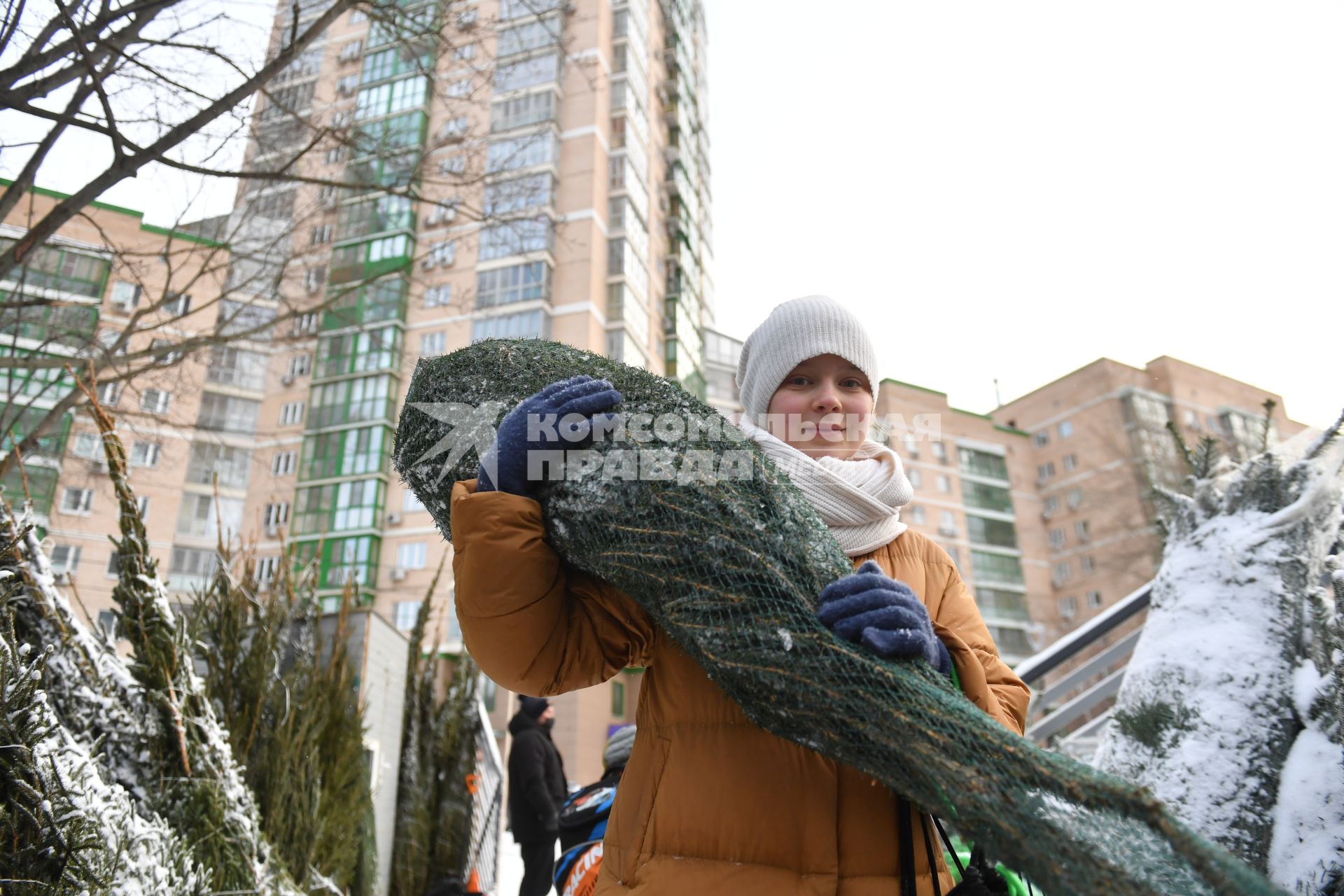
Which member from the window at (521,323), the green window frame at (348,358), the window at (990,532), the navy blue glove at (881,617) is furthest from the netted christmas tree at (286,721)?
the window at (990,532)

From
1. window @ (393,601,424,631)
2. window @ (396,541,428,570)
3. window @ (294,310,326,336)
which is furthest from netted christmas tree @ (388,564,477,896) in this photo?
window @ (393,601,424,631)

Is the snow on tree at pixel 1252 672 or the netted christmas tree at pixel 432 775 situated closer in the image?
the snow on tree at pixel 1252 672

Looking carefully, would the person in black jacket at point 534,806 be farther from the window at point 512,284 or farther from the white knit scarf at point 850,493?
the window at point 512,284

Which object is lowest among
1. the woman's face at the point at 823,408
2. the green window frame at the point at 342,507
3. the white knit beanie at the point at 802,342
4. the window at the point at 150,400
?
the woman's face at the point at 823,408

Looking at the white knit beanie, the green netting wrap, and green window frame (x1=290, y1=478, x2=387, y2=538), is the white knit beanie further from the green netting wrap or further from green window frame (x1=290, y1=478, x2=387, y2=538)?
green window frame (x1=290, y1=478, x2=387, y2=538)

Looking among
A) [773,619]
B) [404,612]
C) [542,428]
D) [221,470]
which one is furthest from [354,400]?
[773,619]

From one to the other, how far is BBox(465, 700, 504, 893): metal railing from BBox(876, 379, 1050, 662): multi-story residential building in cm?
3342

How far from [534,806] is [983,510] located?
41244 mm

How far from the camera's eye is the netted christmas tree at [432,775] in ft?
20.4

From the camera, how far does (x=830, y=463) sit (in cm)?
161

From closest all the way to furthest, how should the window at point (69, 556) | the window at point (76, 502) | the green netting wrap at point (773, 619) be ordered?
the green netting wrap at point (773, 619)
the window at point (76, 502)
the window at point (69, 556)

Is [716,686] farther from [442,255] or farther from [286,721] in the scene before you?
[442,255]

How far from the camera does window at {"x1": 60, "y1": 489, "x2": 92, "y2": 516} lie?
24.8 metres

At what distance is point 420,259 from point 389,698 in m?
3.63
